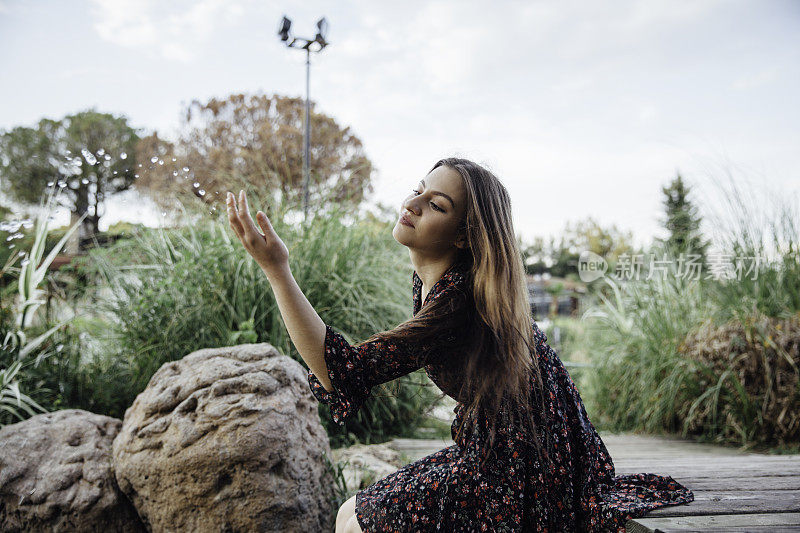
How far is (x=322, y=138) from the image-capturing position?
55.4 feet

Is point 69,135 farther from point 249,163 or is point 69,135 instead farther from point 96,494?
point 96,494

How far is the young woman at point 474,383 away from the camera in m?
1.21

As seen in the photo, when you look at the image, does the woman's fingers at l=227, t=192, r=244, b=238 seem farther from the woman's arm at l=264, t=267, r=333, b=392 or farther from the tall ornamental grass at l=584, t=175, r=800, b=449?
the tall ornamental grass at l=584, t=175, r=800, b=449

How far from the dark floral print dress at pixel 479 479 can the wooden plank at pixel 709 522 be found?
30 mm

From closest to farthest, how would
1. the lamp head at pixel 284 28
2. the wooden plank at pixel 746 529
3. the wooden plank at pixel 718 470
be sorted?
the wooden plank at pixel 746 529 < the wooden plank at pixel 718 470 < the lamp head at pixel 284 28

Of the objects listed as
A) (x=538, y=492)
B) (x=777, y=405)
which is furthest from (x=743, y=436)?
(x=538, y=492)

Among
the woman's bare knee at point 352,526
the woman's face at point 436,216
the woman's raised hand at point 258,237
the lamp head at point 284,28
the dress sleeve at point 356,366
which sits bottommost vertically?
the woman's bare knee at point 352,526

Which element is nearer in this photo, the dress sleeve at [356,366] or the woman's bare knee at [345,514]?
the dress sleeve at [356,366]

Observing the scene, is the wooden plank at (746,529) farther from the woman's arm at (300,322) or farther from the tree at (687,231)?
the tree at (687,231)

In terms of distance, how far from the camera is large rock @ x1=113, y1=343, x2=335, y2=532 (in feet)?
6.30

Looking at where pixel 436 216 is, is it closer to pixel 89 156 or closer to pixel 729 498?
pixel 729 498

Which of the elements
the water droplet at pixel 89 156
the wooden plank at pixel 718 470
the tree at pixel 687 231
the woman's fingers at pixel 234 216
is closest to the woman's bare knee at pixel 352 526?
the woman's fingers at pixel 234 216

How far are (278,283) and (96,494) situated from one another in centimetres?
158

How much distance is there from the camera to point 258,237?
116cm
